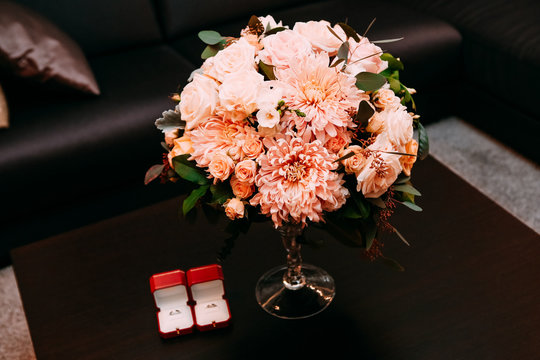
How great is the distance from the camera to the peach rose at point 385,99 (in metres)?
0.74

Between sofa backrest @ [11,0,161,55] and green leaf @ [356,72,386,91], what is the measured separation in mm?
1495

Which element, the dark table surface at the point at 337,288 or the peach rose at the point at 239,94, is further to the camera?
the dark table surface at the point at 337,288

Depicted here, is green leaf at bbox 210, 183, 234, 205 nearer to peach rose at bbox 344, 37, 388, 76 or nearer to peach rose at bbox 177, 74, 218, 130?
peach rose at bbox 177, 74, 218, 130

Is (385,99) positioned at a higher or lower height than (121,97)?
higher

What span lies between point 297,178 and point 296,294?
1.31 feet

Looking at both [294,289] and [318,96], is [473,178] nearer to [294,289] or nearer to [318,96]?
[294,289]

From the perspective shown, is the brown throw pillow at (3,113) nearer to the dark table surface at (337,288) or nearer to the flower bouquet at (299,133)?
the dark table surface at (337,288)

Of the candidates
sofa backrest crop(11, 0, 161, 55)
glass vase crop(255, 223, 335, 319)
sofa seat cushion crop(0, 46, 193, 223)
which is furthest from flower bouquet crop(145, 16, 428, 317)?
sofa backrest crop(11, 0, 161, 55)

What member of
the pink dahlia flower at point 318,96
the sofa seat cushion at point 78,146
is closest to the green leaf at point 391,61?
the pink dahlia flower at point 318,96

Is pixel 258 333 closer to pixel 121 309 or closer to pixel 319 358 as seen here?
pixel 319 358

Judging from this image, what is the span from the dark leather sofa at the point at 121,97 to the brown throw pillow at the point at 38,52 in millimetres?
84

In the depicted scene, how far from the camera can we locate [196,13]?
6.70 ft

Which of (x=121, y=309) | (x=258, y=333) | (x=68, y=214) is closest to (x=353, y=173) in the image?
(x=258, y=333)

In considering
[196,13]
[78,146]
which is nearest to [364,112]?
[78,146]
